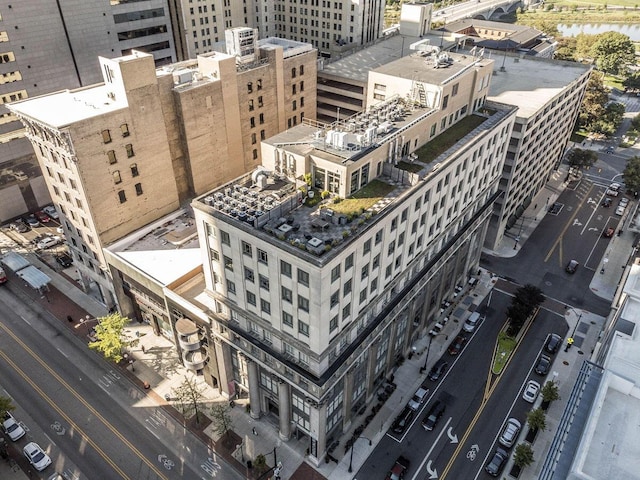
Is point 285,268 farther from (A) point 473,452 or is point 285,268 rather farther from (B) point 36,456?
(B) point 36,456

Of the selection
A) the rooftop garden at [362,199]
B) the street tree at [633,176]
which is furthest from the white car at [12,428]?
the street tree at [633,176]

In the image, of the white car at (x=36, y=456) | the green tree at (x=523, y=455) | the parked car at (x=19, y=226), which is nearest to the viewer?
the green tree at (x=523, y=455)

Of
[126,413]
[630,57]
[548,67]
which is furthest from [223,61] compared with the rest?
[630,57]

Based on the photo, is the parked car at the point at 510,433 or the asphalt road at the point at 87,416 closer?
the asphalt road at the point at 87,416

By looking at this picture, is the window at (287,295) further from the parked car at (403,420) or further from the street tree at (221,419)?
the parked car at (403,420)

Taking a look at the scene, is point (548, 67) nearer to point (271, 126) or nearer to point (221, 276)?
point (271, 126)

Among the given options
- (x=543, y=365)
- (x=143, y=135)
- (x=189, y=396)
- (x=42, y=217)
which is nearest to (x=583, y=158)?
(x=543, y=365)
